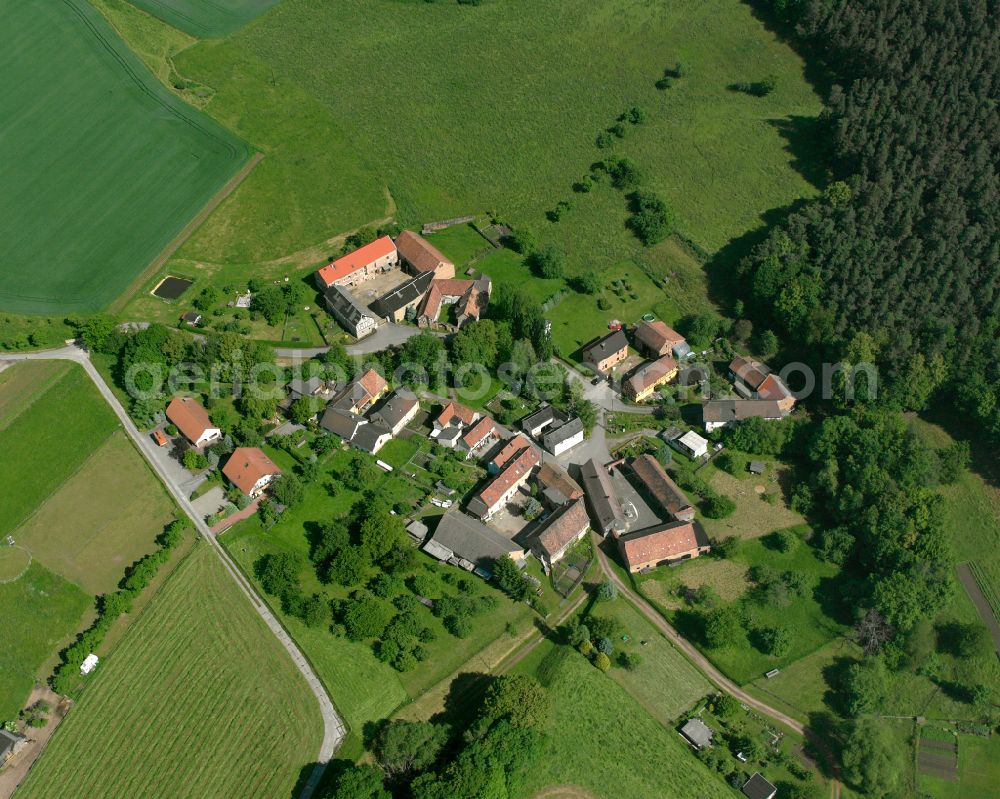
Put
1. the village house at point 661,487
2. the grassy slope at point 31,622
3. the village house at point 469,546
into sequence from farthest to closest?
the village house at point 661,487 < the village house at point 469,546 < the grassy slope at point 31,622

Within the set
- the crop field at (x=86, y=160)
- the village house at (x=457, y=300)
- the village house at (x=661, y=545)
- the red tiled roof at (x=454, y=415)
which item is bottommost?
the village house at (x=661, y=545)

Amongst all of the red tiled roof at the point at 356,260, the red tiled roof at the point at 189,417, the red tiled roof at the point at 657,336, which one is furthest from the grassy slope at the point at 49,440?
the red tiled roof at the point at 657,336

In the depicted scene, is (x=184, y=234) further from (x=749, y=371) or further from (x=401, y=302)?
(x=749, y=371)

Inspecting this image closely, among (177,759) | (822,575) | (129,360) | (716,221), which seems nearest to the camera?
(177,759)

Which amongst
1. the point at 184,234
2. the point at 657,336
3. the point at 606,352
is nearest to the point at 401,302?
the point at 606,352

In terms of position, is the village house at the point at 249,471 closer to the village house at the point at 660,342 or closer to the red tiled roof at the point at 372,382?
the red tiled roof at the point at 372,382

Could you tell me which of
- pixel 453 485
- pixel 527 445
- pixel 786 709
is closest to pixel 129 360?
pixel 453 485

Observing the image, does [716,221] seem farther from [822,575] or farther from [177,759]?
[177,759]
